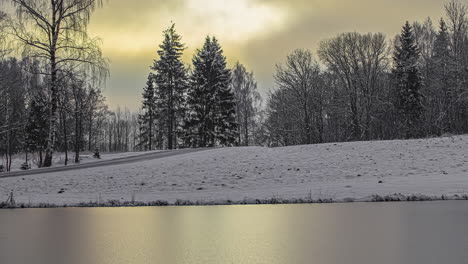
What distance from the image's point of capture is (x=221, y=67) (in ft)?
148

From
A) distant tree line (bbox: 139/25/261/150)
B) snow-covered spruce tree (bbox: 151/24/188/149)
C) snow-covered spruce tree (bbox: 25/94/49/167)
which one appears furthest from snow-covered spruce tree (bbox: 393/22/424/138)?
snow-covered spruce tree (bbox: 25/94/49/167)

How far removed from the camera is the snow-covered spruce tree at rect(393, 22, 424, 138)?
44.0 m

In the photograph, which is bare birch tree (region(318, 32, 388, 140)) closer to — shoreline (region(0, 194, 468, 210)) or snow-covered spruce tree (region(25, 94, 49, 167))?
shoreline (region(0, 194, 468, 210))

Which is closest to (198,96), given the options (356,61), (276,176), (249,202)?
(356,61)

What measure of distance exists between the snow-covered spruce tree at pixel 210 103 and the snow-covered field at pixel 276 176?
17.9m

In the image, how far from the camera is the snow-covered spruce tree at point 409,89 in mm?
43969

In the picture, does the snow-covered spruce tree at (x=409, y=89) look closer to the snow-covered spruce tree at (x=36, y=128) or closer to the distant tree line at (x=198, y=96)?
the distant tree line at (x=198, y=96)

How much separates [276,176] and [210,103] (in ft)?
83.6

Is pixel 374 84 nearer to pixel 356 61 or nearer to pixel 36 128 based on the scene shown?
pixel 356 61

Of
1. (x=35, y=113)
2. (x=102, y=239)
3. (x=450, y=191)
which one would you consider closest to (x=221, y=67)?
(x=35, y=113)

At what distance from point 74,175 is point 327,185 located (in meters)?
12.5

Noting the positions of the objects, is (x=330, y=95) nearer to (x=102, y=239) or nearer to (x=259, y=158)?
(x=259, y=158)

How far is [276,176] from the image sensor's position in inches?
737

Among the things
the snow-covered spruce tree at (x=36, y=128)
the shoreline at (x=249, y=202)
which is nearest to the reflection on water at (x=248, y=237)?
the shoreline at (x=249, y=202)
